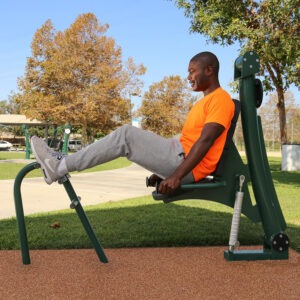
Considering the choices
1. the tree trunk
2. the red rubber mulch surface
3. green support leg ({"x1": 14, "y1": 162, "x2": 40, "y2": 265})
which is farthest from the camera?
the tree trunk

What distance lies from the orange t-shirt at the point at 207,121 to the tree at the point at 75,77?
2698cm

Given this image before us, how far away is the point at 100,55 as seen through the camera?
99.8ft

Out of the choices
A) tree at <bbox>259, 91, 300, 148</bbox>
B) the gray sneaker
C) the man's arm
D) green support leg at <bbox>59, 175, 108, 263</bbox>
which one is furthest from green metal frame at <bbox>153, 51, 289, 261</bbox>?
tree at <bbox>259, 91, 300, 148</bbox>

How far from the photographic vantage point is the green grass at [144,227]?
394 centimetres

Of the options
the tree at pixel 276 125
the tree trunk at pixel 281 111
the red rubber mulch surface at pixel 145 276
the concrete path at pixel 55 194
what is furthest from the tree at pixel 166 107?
the red rubber mulch surface at pixel 145 276

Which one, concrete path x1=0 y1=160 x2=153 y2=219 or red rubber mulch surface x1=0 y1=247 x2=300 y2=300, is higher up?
red rubber mulch surface x1=0 y1=247 x2=300 y2=300

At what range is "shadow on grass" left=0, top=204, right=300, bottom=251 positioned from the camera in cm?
392

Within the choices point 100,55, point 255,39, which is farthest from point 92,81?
point 255,39

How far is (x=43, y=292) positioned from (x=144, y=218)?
2692mm

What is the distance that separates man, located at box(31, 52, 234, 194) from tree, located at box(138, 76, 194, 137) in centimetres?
3941

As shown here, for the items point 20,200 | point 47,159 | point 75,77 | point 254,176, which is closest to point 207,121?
point 254,176

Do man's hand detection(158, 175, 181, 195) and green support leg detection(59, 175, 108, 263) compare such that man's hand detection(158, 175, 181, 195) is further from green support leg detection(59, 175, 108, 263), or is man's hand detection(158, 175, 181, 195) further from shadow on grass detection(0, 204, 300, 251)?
shadow on grass detection(0, 204, 300, 251)

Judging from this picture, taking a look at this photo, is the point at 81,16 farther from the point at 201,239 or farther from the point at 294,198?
the point at 201,239

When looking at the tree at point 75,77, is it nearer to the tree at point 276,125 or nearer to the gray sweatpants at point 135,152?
the tree at point 276,125
